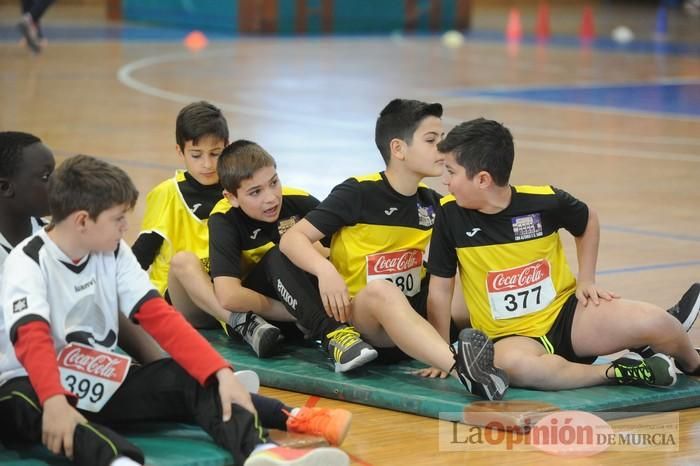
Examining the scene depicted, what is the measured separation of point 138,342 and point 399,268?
48.3 inches

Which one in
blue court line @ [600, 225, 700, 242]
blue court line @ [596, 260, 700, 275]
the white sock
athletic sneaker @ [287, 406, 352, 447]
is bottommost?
blue court line @ [600, 225, 700, 242]

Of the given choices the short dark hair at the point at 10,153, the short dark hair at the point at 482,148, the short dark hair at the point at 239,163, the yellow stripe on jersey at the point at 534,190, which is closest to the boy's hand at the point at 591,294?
the yellow stripe on jersey at the point at 534,190

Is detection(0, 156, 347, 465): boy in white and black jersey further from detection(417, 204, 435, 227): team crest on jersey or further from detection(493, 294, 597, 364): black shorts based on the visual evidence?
detection(417, 204, 435, 227): team crest on jersey

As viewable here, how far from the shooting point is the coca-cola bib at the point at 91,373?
368 cm

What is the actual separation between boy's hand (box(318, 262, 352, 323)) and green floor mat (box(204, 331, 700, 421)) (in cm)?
22

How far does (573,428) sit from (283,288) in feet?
4.24

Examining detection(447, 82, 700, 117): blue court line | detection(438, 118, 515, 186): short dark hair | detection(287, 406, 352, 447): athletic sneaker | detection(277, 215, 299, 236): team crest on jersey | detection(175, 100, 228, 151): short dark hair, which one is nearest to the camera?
detection(287, 406, 352, 447): athletic sneaker

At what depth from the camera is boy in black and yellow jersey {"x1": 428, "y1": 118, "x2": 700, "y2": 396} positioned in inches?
173

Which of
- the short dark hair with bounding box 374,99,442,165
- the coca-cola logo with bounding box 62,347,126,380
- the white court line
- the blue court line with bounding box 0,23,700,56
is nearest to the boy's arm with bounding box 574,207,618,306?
Answer: the short dark hair with bounding box 374,99,442,165

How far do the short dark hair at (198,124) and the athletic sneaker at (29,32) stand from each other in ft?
40.6

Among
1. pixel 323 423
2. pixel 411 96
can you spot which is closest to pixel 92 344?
pixel 323 423

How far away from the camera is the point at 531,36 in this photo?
2280 cm

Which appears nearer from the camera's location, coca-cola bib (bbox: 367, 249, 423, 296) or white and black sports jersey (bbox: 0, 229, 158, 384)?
white and black sports jersey (bbox: 0, 229, 158, 384)

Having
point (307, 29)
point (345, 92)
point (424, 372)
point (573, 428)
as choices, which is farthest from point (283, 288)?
point (307, 29)
